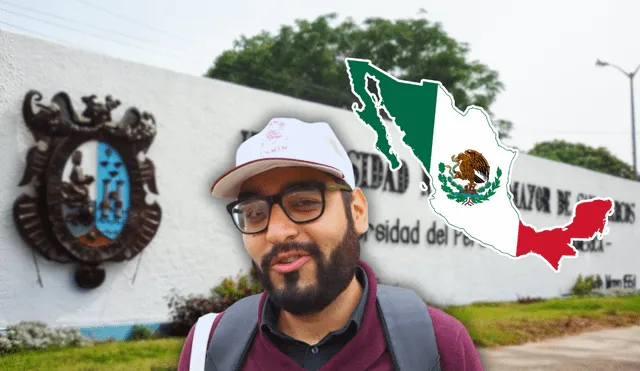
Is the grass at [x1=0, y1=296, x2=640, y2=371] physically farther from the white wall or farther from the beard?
the white wall

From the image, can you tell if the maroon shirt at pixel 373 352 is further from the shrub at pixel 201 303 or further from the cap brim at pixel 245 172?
the shrub at pixel 201 303

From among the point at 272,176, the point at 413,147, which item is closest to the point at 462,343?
the point at 272,176

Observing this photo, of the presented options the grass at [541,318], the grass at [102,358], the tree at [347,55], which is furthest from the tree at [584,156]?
the grass at [102,358]

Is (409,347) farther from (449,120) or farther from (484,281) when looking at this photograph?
(484,281)

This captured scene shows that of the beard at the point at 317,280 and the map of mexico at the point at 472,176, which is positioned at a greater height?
the map of mexico at the point at 472,176

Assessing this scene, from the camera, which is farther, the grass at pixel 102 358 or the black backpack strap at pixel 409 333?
the grass at pixel 102 358

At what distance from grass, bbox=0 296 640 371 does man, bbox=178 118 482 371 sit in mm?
582

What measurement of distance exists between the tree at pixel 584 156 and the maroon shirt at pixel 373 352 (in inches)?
1876

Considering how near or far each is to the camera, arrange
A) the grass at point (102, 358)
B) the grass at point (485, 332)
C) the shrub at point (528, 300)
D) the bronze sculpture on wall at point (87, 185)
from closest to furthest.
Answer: the grass at point (102, 358), the grass at point (485, 332), the bronze sculpture on wall at point (87, 185), the shrub at point (528, 300)

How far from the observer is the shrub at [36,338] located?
7535 mm

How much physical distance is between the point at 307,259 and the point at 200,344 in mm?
342

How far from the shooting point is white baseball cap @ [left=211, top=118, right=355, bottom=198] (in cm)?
156

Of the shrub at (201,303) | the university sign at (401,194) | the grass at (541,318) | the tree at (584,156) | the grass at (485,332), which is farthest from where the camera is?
the tree at (584,156)

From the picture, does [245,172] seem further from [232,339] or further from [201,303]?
[201,303]
